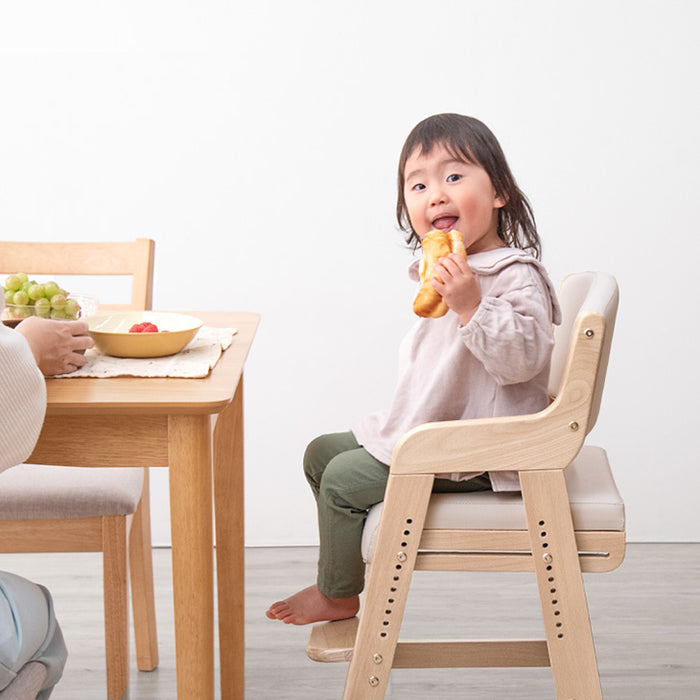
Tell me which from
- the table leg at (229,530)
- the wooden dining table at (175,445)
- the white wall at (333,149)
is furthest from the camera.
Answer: the white wall at (333,149)

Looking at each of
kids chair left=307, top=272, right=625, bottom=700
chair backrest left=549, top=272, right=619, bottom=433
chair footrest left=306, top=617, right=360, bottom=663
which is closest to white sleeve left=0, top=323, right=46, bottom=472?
kids chair left=307, top=272, right=625, bottom=700

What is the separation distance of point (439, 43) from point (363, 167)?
367 mm

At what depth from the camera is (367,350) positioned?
8.41ft

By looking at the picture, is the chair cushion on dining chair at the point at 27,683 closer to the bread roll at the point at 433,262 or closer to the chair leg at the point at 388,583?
the chair leg at the point at 388,583

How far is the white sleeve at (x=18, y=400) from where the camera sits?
0.99 m

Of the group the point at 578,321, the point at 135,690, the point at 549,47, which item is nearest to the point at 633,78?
the point at 549,47

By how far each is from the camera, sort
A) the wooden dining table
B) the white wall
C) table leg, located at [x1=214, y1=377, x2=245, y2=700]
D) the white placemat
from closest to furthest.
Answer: the wooden dining table < the white placemat < table leg, located at [x1=214, y1=377, x2=245, y2=700] < the white wall

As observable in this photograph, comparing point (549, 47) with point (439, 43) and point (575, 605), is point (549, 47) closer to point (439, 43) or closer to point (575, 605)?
point (439, 43)

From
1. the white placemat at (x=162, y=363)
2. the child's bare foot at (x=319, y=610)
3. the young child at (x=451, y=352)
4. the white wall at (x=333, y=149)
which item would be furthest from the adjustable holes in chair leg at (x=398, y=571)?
the white wall at (x=333, y=149)

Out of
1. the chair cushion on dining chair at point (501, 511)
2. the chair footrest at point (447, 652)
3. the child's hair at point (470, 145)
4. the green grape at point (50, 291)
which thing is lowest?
the chair footrest at point (447, 652)

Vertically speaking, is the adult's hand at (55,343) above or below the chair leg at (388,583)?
above

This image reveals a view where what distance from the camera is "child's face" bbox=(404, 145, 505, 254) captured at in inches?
56.8

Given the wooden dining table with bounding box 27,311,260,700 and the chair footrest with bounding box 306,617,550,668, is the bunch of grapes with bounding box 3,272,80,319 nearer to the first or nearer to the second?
the wooden dining table with bounding box 27,311,260,700

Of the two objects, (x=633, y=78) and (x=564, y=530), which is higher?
(x=633, y=78)
